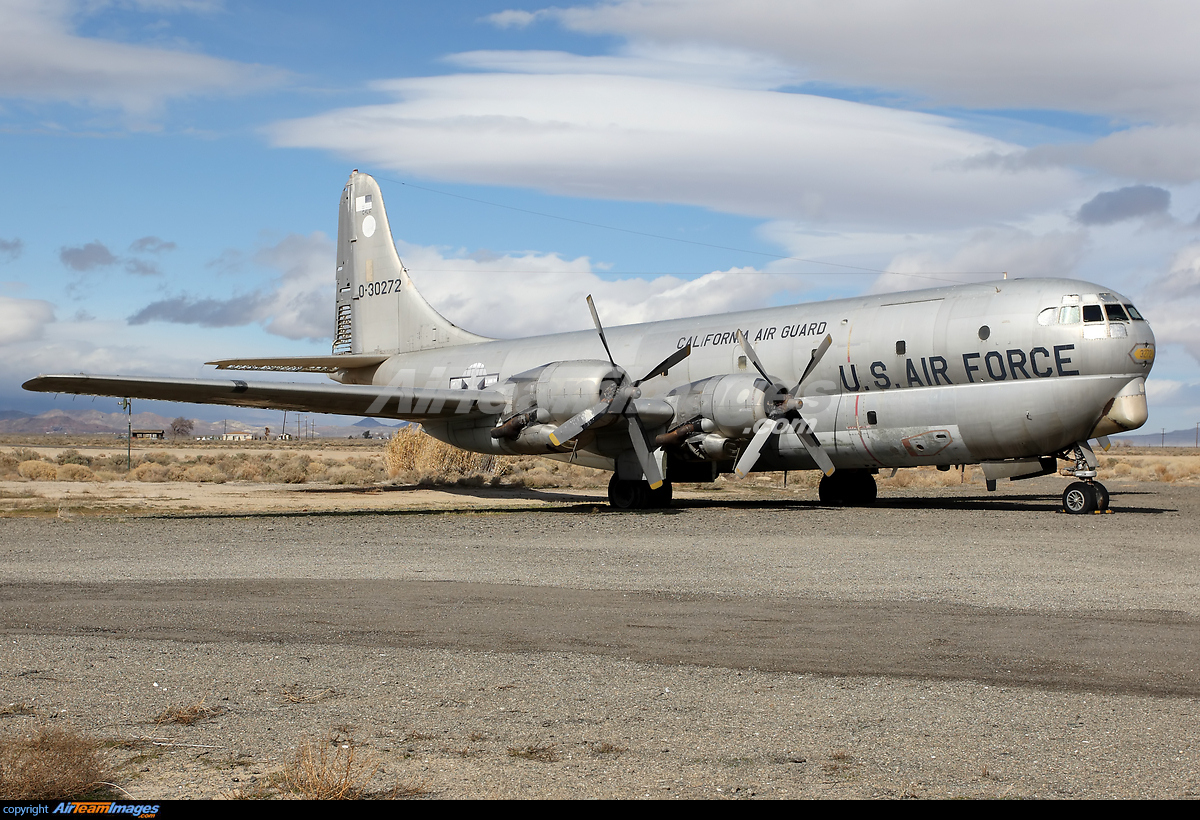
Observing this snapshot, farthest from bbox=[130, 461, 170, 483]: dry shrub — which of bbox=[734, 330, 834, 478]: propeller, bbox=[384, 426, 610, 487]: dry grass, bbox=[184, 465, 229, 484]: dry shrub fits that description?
bbox=[734, 330, 834, 478]: propeller

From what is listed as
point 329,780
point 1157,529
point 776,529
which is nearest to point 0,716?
point 329,780

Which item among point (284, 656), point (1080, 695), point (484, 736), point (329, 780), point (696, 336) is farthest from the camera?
point (696, 336)

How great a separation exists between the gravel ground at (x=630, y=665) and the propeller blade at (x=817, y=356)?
270 inches

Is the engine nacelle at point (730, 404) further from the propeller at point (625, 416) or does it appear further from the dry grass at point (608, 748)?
the dry grass at point (608, 748)

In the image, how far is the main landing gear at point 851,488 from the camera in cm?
2450

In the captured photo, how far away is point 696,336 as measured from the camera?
24609 millimetres

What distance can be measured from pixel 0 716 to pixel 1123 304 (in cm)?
1929

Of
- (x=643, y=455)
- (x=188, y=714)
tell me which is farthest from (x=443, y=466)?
(x=188, y=714)

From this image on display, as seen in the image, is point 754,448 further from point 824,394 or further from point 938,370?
point 938,370

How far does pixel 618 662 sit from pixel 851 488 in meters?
18.0

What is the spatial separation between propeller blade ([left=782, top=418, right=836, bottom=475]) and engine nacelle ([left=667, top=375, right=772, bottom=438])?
0.95m

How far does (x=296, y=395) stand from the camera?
22.8 metres

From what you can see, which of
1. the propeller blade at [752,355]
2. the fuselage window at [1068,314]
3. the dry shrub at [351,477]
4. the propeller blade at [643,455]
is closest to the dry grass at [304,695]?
the propeller blade at [643,455]

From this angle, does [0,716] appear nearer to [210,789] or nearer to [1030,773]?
[210,789]
